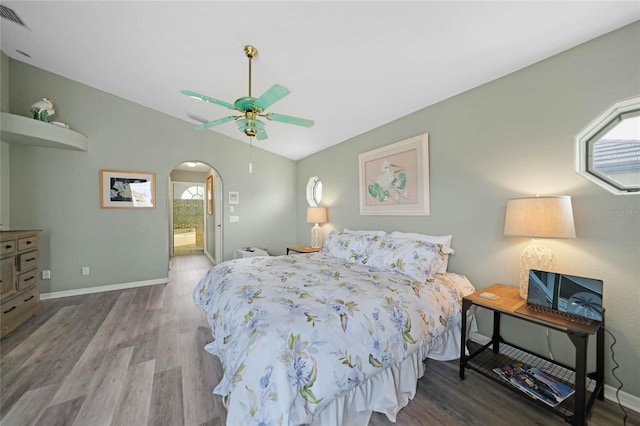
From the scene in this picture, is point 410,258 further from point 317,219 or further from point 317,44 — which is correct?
point 317,219

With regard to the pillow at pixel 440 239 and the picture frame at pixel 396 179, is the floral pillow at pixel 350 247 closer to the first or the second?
the pillow at pixel 440 239

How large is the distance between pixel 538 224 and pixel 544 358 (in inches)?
43.1

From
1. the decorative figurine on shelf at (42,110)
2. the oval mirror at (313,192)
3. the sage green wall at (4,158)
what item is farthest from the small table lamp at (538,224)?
the sage green wall at (4,158)

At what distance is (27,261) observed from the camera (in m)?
2.80

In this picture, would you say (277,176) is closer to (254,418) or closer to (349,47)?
(349,47)

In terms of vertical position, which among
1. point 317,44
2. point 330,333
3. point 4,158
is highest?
point 317,44

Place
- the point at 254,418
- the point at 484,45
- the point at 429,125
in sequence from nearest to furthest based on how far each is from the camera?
the point at 254,418, the point at 484,45, the point at 429,125

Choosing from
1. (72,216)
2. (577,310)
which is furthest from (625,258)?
(72,216)

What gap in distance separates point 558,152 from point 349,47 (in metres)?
1.84

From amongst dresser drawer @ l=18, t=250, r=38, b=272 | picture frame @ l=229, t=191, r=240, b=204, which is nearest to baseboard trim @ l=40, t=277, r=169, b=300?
dresser drawer @ l=18, t=250, r=38, b=272

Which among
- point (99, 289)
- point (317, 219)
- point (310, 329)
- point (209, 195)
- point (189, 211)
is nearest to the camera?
point (310, 329)

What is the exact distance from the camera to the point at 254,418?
1.10 metres

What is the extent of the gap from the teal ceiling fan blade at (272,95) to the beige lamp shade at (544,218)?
1.87m

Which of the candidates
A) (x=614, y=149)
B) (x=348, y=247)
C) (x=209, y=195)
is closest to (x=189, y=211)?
(x=209, y=195)
